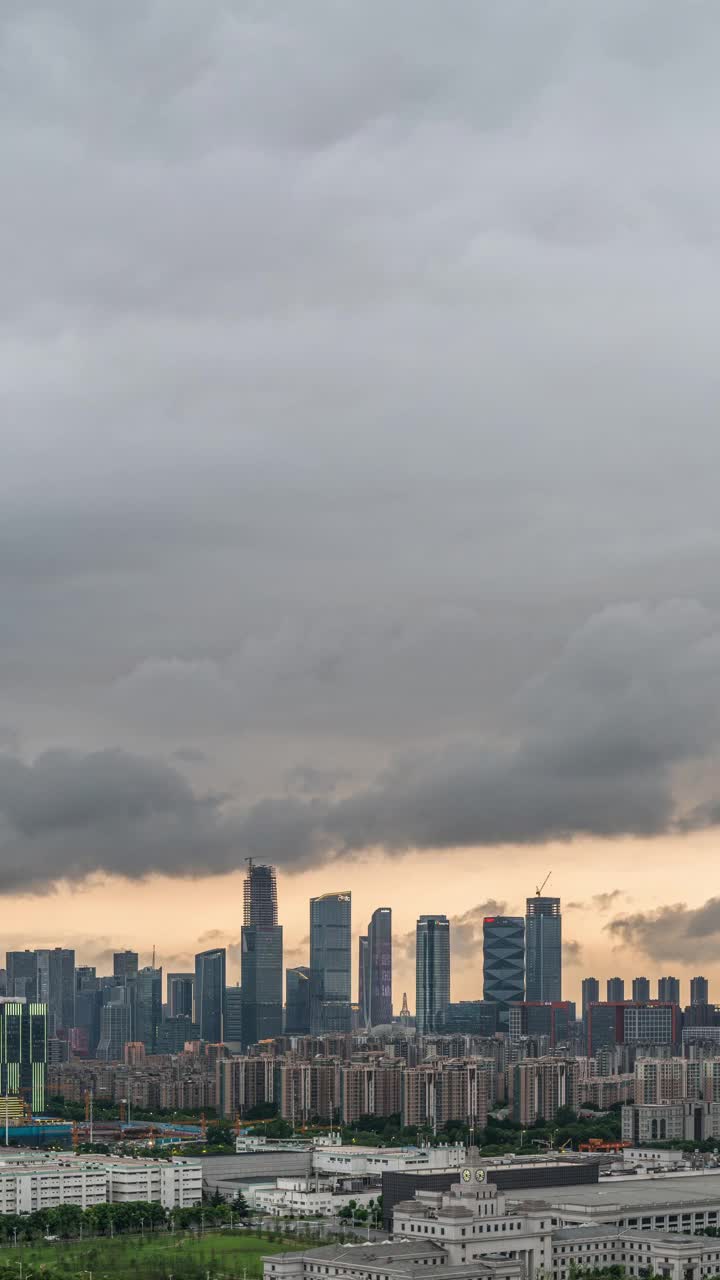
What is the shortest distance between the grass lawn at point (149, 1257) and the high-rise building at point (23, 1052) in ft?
189

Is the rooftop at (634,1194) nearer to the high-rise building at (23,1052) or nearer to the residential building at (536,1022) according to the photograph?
the high-rise building at (23,1052)

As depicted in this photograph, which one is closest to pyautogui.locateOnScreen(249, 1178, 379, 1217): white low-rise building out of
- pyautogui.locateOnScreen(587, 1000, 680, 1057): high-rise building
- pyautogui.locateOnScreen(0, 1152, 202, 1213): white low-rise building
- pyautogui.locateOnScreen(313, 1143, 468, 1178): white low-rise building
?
pyautogui.locateOnScreen(0, 1152, 202, 1213): white low-rise building

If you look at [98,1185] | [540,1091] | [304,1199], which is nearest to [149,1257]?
[304,1199]

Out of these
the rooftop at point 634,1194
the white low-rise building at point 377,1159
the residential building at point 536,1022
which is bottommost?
the residential building at point 536,1022

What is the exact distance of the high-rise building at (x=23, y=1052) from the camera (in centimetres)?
12438

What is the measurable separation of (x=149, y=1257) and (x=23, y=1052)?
6725 centimetres

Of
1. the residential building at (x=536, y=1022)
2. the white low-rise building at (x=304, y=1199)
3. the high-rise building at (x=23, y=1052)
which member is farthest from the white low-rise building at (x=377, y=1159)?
the residential building at (x=536, y=1022)

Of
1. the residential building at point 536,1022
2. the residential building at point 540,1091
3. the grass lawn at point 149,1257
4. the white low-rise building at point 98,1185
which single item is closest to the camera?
the grass lawn at point 149,1257

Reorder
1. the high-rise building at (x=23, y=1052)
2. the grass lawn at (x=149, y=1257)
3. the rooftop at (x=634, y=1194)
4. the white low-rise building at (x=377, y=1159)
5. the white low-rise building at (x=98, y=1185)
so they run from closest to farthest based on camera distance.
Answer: the grass lawn at (x=149, y=1257), the rooftop at (x=634, y=1194), the white low-rise building at (x=98, y=1185), the white low-rise building at (x=377, y=1159), the high-rise building at (x=23, y=1052)

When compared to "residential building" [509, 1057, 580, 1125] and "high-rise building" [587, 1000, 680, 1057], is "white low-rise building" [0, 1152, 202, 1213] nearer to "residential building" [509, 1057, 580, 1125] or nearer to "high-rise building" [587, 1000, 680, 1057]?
"residential building" [509, 1057, 580, 1125]

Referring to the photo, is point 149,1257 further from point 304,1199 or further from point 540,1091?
point 540,1091

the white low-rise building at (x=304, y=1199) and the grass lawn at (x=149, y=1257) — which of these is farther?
the white low-rise building at (x=304, y=1199)

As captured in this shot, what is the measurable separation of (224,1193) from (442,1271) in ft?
101

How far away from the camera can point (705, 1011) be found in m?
189
